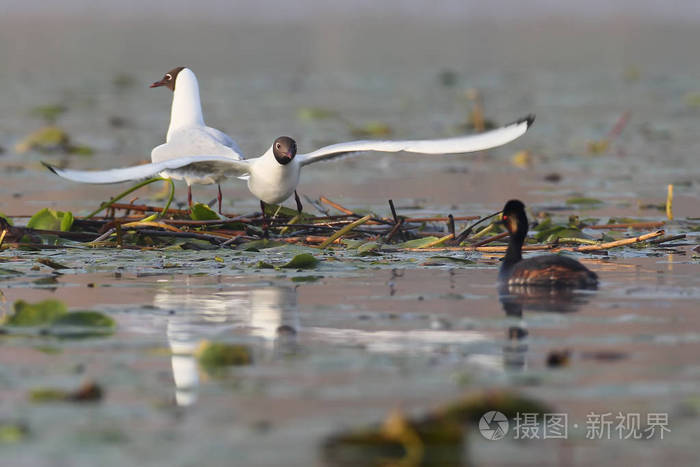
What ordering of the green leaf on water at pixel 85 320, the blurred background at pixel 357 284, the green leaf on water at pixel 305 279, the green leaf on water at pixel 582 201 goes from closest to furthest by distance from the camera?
the blurred background at pixel 357 284
the green leaf on water at pixel 85 320
the green leaf on water at pixel 305 279
the green leaf on water at pixel 582 201

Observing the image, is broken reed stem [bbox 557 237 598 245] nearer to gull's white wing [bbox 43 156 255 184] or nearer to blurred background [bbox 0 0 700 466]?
blurred background [bbox 0 0 700 466]

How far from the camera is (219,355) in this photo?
6.16m

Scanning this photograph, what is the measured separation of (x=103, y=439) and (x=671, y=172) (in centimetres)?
1281

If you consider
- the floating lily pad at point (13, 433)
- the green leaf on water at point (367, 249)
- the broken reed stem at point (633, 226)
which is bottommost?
the floating lily pad at point (13, 433)

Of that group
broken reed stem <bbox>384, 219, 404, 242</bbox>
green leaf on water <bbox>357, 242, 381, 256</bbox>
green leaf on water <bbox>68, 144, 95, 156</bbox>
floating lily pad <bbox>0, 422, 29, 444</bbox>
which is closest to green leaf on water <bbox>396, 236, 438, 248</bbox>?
broken reed stem <bbox>384, 219, 404, 242</bbox>

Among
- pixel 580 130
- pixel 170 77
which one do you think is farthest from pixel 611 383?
pixel 580 130

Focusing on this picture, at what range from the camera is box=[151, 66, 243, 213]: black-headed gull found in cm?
1058

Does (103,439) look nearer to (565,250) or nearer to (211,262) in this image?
(211,262)

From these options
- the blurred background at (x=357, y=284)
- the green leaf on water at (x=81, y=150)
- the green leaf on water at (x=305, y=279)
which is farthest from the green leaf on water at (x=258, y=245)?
the green leaf on water at (x=81, y=150)

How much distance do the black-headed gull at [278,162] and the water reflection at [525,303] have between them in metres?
1.19

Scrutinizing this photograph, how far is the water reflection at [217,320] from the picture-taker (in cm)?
622

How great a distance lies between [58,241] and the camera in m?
10.3

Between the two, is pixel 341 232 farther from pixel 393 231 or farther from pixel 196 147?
pixel 196 147

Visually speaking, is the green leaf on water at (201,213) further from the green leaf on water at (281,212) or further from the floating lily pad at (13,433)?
the floating lily pad at (13,433)
